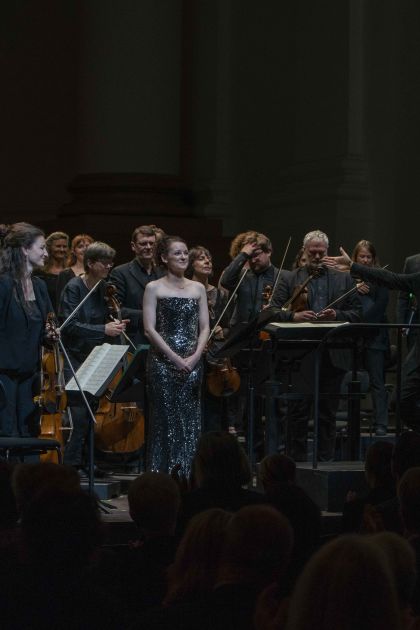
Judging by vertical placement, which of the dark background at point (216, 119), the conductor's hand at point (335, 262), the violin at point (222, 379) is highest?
the dark background at point (216, 119)

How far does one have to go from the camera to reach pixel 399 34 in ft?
42.4

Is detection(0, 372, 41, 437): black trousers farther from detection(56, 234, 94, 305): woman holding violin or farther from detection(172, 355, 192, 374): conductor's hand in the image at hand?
detection(56, 234, 94, 305): woman holding violin

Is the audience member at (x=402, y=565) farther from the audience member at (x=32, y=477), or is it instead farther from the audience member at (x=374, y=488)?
the audience member at (x=374, y=488)

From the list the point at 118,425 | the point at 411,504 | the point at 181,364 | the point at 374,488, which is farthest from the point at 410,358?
the point at 411,504

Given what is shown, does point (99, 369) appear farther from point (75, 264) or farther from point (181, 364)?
point (75, 264)

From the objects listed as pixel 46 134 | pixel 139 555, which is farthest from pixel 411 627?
pixel 46 134

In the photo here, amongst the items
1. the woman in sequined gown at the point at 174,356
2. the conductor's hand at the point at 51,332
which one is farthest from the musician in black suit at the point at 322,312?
the conductor's hand at the point at 51,332

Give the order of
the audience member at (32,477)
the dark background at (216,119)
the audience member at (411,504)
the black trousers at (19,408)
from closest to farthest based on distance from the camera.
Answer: the audience member at (411,504) < the audience member at (32,477) < the black trousers at (19,408) < the dark background at (216,119)

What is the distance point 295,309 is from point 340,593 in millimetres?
7220

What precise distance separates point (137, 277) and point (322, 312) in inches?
55.8

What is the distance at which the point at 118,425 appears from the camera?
933 cm

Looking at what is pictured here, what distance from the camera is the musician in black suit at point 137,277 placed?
9922 mm

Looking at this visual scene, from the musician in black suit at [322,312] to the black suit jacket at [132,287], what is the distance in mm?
948

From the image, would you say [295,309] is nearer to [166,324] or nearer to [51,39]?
[166,324]
